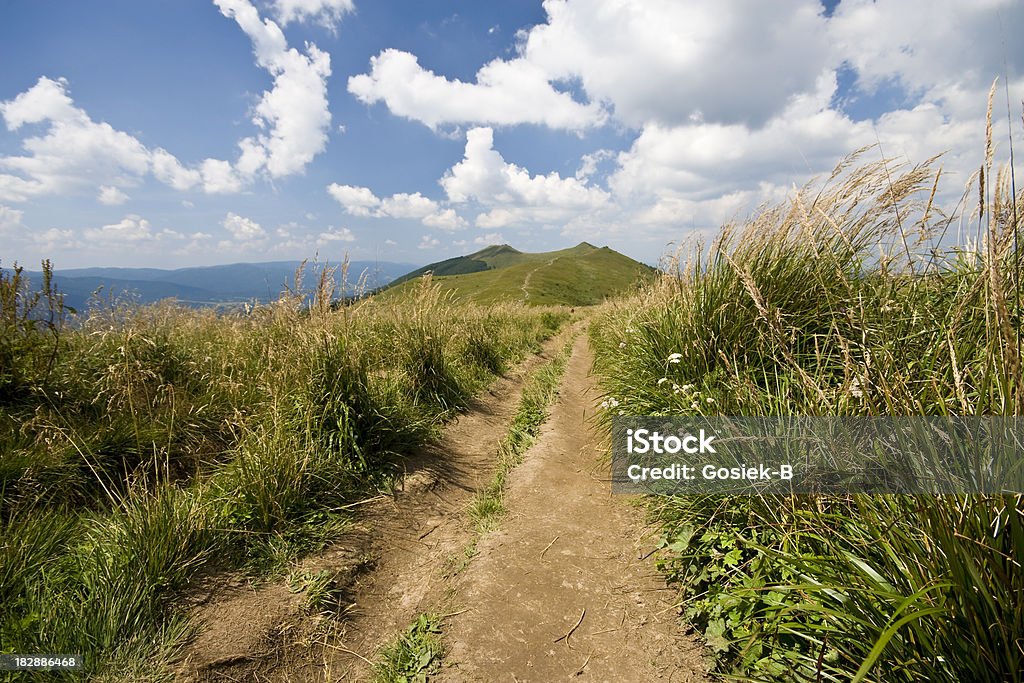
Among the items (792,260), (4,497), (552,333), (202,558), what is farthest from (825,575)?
(552,333)

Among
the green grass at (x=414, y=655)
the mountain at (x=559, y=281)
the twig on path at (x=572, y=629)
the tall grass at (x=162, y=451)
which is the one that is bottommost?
the green grass at (x=414, y=655)

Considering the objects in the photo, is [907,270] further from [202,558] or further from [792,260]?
[202,558]

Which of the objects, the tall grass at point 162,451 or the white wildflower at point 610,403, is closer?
the tall grass at point 162,451

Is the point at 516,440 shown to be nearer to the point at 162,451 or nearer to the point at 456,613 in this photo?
the point at 456,613

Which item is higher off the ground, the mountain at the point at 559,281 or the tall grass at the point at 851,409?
the mountain at the point at 559,281

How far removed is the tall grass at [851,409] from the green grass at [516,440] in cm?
129

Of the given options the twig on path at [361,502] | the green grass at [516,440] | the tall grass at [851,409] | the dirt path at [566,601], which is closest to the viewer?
the tall grass at [851,409]

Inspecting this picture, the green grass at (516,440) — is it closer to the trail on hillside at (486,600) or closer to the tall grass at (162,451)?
the trail on hillside at (486,600)

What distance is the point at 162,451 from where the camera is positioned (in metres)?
3.58

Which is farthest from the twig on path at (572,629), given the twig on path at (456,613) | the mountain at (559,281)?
the mountain at (559,281)
